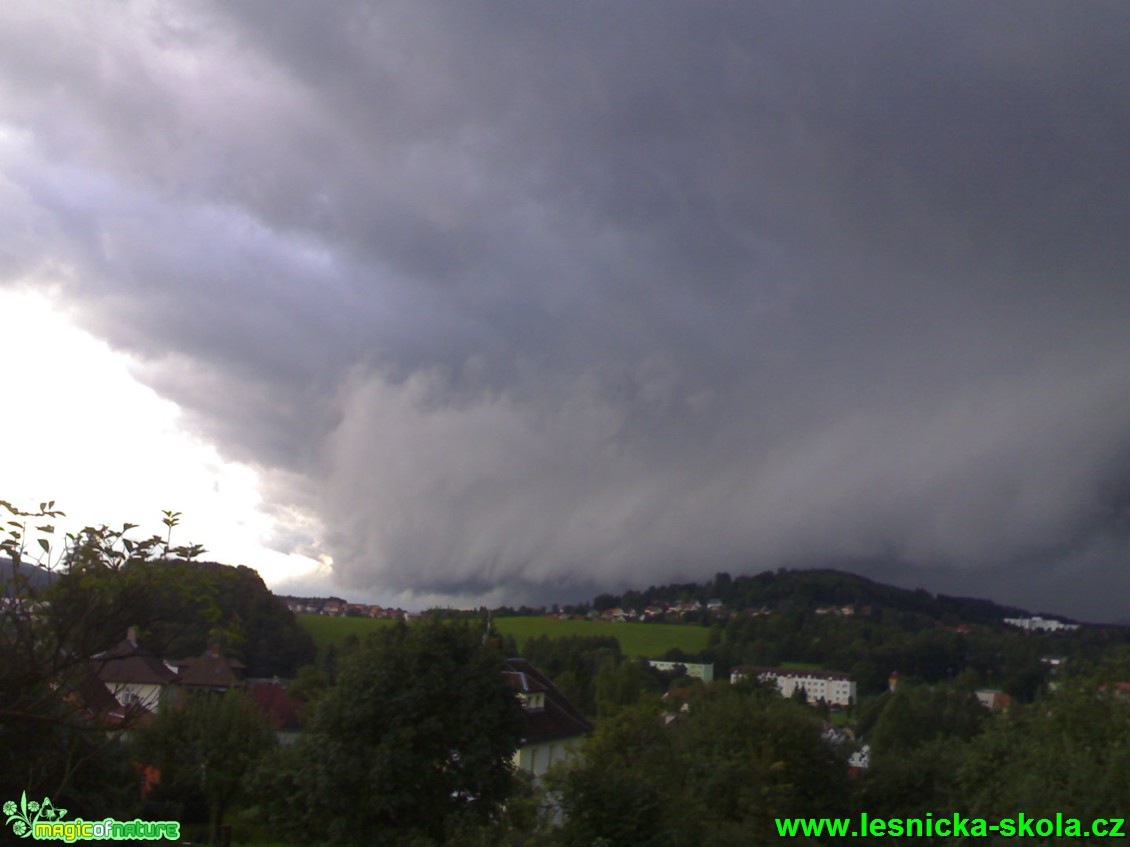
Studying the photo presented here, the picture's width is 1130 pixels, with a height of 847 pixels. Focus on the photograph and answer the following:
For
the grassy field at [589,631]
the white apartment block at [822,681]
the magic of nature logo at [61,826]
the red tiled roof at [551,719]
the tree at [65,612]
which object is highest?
the tree at [65,612]

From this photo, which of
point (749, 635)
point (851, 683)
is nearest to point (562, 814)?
point (851, 683)

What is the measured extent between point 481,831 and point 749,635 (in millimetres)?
105215

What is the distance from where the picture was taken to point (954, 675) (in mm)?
72375

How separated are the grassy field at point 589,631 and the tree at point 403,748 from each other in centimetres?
8116

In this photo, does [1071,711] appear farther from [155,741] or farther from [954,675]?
[954,675]

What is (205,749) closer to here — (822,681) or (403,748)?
(403,748)

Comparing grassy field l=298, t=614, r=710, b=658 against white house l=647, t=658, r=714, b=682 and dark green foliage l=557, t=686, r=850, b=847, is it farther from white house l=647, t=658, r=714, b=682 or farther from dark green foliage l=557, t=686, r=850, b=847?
dark green foliage l=557, t=686, r=850, b=847

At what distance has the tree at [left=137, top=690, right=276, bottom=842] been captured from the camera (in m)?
30.6

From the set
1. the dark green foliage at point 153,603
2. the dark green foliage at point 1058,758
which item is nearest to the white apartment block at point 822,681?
the dark green foliage at point 1058,758

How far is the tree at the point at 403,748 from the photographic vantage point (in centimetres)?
1827

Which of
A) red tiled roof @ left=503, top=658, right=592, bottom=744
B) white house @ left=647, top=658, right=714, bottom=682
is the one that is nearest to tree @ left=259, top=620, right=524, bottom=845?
red tiled roof @ left=503, top=658, right=592, bottom=744

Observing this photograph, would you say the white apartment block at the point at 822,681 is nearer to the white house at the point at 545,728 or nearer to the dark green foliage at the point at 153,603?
the white house at the point at 545,728

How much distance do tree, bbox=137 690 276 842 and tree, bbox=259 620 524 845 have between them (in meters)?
12.3

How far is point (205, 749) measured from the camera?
1216 inches
